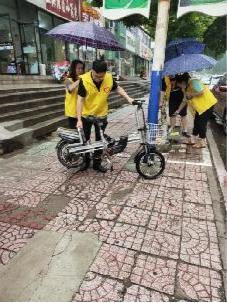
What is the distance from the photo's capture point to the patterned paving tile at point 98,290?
241 centimetres

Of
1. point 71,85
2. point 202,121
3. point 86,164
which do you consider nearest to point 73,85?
point 71,85

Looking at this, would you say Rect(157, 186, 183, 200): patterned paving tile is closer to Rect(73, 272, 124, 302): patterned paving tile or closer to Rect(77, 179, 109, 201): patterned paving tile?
Rect(77, 179, 109, 201): patterned paving tile

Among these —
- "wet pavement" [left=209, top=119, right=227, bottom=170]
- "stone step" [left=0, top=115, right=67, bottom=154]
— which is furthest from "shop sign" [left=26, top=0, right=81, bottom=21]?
"wet pavement" [left=209, top=119, right=227, bottom=170]

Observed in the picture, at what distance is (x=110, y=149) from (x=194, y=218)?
1787 mm

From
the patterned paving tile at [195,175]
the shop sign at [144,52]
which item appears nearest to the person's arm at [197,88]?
the patterned paving tile at [195,175]

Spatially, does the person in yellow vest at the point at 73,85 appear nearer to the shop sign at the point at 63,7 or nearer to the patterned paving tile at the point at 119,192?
the patterned paving tile at the point at 119,192

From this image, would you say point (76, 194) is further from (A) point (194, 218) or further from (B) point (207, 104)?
(B) point (207, 104)

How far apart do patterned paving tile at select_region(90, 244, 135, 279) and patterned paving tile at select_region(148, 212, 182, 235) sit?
59 cm

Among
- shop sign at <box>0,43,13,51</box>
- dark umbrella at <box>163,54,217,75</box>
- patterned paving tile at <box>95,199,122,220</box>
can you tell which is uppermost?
shop sign at <box>0,43,13,51</box>

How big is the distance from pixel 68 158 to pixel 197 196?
89.2 inches

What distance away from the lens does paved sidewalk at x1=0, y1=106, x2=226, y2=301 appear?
8.46ft

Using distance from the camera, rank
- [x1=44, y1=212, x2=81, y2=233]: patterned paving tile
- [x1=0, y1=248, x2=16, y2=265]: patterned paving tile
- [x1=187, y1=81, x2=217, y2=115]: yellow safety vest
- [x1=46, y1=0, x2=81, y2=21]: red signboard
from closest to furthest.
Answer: [x1=0, y1=248, x2=16, y2=265]: patterned paving tile
[x1=44, y1=212, x2=81, y2=233]: patterned paving tile
[x1=187, y1=81, x2=217, y2=115]: yellow safety vest
[x1=46, y1=0, x2=81, y2=21]: red signboard

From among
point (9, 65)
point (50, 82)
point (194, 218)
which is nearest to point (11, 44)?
point (9, 65)

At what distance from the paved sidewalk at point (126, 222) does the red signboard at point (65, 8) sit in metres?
12.3
